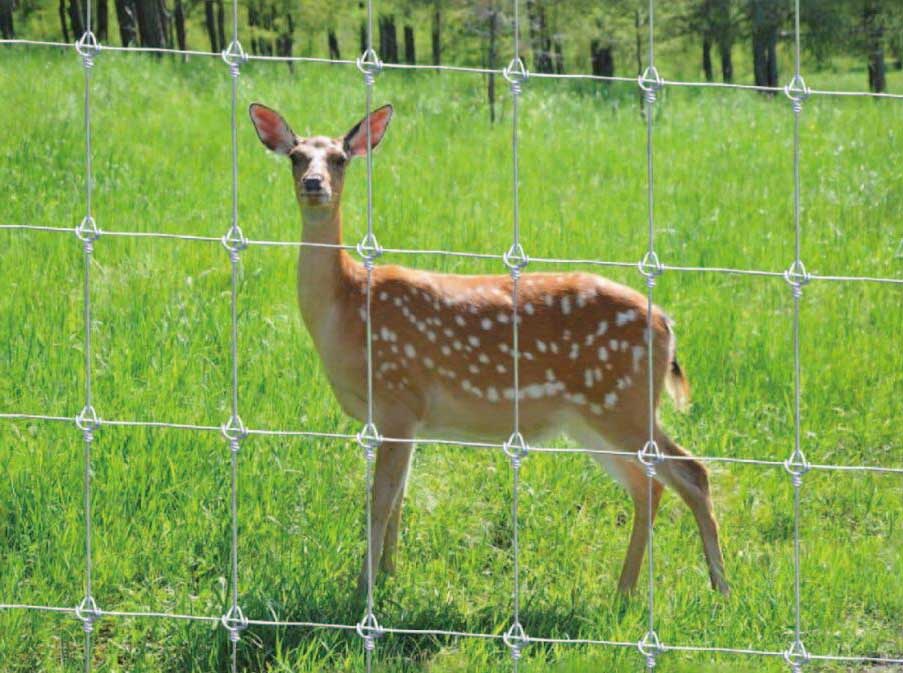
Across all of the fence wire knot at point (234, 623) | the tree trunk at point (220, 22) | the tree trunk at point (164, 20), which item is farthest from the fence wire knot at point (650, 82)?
the tree trunk at point (220, 22)

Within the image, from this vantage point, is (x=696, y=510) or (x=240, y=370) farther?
(x=240, y=370)

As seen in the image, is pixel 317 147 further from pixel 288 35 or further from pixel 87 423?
pixel 288 35

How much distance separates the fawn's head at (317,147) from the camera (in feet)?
16.4

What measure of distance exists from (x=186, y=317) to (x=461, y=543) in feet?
7.40

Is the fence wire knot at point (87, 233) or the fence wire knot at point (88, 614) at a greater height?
the fence wire knot at point (87, 233)

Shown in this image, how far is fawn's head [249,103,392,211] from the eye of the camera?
4.99 meters

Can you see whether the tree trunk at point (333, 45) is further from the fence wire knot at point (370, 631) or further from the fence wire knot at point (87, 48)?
the fence wire knot at point (370, 631)

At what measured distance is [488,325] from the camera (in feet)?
17.0

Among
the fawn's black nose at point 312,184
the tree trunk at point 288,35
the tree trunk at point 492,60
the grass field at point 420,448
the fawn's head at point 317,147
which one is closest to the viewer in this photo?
the grass field at point 420,448

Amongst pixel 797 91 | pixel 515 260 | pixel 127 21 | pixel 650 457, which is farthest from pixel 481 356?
pixel 127 21

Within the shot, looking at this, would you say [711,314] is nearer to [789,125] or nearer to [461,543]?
[461,543]

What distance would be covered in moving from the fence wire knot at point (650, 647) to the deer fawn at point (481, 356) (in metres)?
0.89

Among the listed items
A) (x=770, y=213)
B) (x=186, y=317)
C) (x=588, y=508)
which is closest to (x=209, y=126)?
(x=770, y=213)

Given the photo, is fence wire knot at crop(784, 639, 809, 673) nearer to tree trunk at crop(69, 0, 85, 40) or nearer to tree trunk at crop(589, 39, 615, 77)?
tree trunk at crop(589, 39, 615, 77)
